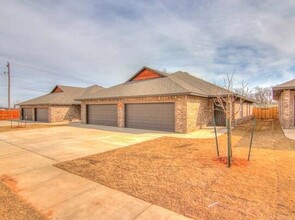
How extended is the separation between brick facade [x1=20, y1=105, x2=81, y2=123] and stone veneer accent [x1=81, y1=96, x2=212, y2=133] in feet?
35.0

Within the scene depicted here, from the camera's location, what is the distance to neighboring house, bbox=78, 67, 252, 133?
12.6 metres

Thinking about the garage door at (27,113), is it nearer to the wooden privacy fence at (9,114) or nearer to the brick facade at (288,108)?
the wooden privacy fence at (9,114)

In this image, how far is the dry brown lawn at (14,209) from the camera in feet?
9.69

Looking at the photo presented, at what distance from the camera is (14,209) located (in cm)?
318

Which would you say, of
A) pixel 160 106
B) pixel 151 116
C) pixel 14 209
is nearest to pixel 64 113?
pixel 151 116

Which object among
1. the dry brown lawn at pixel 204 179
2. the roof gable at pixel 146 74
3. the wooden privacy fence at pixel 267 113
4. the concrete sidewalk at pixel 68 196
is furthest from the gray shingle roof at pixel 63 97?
the wooden privacy fence at pixel 267 113

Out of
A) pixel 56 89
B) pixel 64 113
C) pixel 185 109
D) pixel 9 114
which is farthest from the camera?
pixel 9 114

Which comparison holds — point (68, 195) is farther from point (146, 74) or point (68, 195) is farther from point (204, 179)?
point (146, 74)

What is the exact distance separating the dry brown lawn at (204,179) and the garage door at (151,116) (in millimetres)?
6172

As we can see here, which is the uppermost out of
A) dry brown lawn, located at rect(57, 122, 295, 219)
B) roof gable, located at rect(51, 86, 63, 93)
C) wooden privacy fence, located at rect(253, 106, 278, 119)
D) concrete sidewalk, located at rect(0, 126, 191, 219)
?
roof gable, located at rect(51, 86, 63, 93)

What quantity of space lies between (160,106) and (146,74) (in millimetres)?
6677

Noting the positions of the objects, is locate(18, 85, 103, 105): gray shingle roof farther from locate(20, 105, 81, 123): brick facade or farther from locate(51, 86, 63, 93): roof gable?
locate(20, 105, 81, 123): brick facade

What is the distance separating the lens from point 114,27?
11.9 metres

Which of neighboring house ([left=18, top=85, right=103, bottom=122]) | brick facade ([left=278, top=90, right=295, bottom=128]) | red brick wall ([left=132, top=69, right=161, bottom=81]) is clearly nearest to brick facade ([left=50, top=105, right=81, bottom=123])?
neighboring house ([left=18, top=85, right=103, bottom=122])
